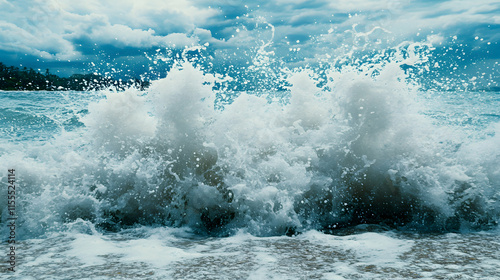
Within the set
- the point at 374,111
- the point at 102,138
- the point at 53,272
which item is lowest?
the point at 53,272

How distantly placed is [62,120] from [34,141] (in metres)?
3.45

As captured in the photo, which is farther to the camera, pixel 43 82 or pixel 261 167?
pixel 43 82

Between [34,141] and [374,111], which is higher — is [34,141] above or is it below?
below

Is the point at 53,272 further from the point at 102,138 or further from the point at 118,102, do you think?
the point at 118,102

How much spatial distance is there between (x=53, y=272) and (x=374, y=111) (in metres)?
4.13

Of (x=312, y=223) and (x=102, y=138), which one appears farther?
(x=102, y=138)

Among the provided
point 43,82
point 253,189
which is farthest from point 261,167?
point 43,82

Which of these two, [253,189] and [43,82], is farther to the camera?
[43,82]

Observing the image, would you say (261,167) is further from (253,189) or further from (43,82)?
(43,82)

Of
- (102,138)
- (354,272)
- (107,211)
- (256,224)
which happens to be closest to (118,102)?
(102,138)

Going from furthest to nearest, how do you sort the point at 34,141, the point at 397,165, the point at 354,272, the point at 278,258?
→ the point at 34,141 < the point at 397,165 < the point at 278,258 < the point at 354,272

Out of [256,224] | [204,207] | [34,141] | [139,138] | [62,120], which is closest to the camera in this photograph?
[256,224]

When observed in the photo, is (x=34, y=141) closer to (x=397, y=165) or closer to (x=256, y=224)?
(x=256, y=224)

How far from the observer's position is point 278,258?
10.6ft
